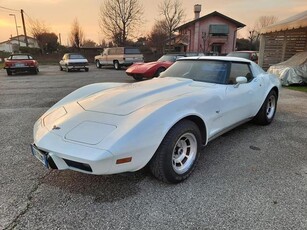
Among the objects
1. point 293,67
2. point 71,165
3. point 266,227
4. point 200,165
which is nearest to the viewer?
point 266,227

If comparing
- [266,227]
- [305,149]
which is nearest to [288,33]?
[305,149]

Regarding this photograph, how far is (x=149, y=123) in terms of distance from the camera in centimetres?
240

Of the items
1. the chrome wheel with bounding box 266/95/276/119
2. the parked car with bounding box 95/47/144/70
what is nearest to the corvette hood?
the chrome wheel with bounding box 266/95/276/119

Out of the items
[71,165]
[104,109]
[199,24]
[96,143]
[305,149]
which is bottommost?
[305,149]

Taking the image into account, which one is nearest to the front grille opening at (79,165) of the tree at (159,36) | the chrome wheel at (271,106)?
the chrome wheel at (271,106)

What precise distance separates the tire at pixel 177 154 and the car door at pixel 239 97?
742mm

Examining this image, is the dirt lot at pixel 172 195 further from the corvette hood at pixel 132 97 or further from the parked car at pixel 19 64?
the parked car at pixel 19 64

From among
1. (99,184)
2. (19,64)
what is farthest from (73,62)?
(99,184)

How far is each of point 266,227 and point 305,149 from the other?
88.5 inches

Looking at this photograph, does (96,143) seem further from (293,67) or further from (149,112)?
(293,67)

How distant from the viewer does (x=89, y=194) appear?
263cm

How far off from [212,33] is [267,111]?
1324 inches

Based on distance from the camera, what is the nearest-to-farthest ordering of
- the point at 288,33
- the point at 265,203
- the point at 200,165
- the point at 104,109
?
1. the point at 265,203
2. the point at 104,109
3. the point at 200,165
4. the point at 288,33

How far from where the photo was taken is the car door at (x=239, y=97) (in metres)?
3.54
